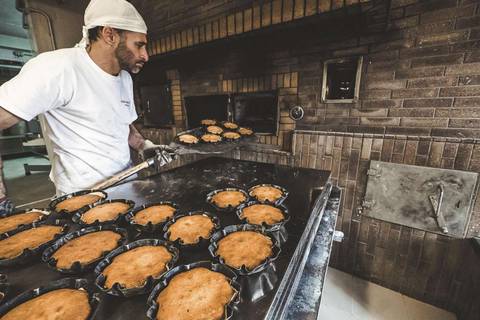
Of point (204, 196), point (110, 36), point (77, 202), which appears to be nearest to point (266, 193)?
point (204, 196)

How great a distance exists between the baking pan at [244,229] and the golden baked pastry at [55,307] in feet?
1.47

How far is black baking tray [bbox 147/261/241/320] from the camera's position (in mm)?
645

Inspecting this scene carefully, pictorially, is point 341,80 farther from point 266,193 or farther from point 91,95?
point 91,95

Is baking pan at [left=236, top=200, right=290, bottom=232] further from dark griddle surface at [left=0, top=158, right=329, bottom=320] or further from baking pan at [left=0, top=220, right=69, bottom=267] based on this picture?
baking pan at [left=0, top=220, right=69, bottom=267]

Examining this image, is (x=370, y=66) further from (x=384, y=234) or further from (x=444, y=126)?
(x=384, y=234)

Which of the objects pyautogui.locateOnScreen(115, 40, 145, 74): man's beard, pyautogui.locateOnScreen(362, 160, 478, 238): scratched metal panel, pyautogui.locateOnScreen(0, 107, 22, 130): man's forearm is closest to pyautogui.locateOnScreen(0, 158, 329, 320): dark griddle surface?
pyautogui.locateOnScreen(0, 107, 22, 130): man's forearm

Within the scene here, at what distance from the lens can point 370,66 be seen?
6.94ft

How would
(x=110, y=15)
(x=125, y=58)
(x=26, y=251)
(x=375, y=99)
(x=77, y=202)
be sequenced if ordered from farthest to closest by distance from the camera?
(x=375, y=99) → (x=125, y=58) → (x=110, y=15) → (x=77, y=202) → (x=26, y=251)

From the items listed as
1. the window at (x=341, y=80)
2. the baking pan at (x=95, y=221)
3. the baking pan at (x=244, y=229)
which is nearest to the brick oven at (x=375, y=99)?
the window at (x=341, y=80)

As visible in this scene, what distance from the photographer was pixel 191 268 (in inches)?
33.7

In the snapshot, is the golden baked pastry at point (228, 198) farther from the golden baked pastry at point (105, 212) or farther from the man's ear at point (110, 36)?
the man's ear at point (110, 36)

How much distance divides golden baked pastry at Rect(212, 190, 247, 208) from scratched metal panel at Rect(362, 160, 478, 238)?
1.55 meters

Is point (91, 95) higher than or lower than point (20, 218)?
higher

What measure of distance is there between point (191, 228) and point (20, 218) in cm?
97
